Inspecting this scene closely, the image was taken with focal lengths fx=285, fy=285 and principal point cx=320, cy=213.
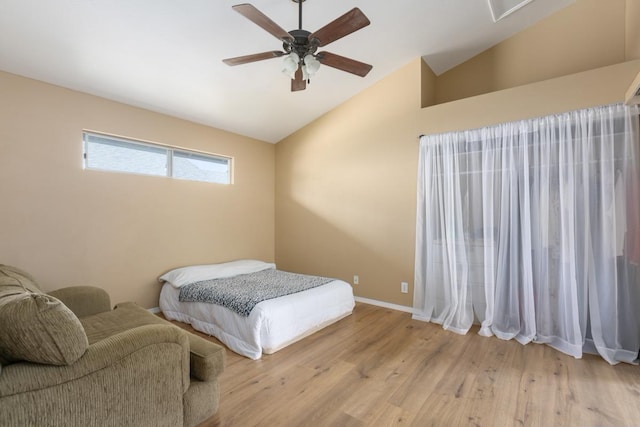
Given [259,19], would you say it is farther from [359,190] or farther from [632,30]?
[632,30]

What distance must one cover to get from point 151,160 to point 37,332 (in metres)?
2.94

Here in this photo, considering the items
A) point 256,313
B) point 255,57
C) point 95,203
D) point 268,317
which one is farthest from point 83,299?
point 255,57

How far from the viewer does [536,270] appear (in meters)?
2.79

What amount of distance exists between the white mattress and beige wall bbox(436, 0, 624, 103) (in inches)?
126

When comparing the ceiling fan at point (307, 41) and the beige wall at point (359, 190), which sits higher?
the ceiling fan at point (307, 41)

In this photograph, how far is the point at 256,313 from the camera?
8.21ft

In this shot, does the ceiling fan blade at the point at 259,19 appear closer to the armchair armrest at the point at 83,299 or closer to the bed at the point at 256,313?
the bed at the point at 256,313

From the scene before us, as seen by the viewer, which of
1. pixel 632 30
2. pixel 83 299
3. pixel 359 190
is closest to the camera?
pixel 83 299

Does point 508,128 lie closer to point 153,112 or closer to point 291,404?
point 291,404

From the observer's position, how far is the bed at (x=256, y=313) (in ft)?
8.29

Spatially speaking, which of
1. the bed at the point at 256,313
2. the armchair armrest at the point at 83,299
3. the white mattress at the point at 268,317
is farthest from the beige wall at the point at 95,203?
the armchair armrest at the point at 83,299

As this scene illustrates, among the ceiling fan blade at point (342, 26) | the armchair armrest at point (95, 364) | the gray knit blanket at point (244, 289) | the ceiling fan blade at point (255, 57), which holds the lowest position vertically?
the gray knit blanket at point (244, 289)

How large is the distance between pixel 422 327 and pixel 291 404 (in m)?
1.85

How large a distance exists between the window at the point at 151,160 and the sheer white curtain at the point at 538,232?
2.99 m
